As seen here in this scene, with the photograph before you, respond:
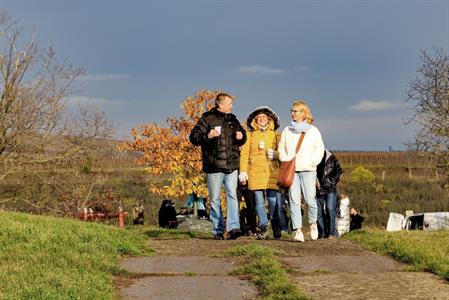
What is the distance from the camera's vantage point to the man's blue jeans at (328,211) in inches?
380

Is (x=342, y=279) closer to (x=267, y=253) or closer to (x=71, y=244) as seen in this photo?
(x=267, y=253)

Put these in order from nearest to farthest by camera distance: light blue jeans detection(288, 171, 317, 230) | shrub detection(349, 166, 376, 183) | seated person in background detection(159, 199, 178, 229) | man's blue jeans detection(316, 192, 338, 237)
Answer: light blue jeans detection(288, 171, 317, 230) → man's blue jeans detection(316, 192, 338, 237) → seated person in background detection(159, 199, 178, 229) → shrub detection(349, 166, 376, 183)

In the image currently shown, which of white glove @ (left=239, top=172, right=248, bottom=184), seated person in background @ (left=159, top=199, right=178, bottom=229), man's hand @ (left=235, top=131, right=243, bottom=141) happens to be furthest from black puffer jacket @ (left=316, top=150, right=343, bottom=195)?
seated person in background @ (left=159, top=199, right=178, bottom=229)

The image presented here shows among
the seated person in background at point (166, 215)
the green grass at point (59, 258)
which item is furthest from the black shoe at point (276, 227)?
the seated person in background at point (166, 215)

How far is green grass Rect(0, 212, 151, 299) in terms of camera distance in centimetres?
496

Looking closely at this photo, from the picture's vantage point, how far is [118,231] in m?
8.51

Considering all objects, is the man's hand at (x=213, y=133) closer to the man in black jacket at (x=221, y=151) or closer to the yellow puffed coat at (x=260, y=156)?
the man in black jacket at (x=221, y=151)

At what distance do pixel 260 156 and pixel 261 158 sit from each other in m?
0.03

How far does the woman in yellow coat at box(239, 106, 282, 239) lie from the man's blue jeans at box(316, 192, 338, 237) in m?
1.28

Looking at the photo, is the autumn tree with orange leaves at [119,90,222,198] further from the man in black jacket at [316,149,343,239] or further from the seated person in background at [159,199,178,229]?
the man in black jacket at [316,149,343,239]

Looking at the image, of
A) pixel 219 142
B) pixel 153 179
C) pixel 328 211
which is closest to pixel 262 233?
pixel 219 142

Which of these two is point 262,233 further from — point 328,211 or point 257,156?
point 328,211

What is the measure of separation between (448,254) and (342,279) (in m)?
1.92

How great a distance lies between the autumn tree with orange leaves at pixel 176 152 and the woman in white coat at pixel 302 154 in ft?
55.0
